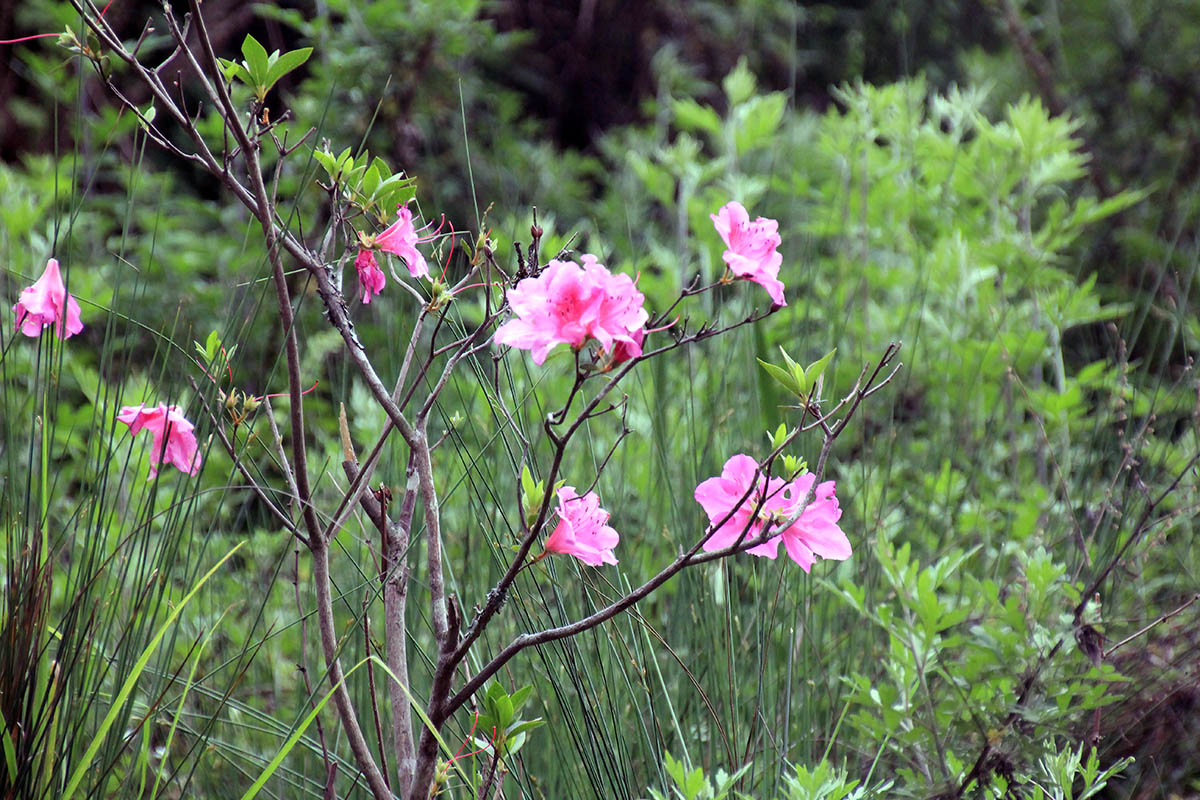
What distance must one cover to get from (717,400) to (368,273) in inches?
30.8

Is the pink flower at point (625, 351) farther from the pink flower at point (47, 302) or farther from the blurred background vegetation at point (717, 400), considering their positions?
the pink flower at point (47, 302)

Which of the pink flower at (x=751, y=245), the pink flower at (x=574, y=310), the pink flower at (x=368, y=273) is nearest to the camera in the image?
the pink flower at (x=574, y=310)

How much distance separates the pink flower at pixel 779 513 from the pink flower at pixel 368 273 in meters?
0.34

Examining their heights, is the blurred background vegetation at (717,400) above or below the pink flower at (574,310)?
below

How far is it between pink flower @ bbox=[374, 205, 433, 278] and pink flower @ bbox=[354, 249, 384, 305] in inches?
0.9

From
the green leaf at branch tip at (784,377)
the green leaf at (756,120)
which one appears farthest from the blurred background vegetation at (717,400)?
the green leaf at branch tip at (784,377)

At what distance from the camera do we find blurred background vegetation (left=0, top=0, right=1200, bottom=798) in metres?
1.02

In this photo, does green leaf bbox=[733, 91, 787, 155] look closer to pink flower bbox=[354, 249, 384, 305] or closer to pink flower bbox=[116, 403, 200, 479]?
pink flower bbox=[354, 249, 384, 305]

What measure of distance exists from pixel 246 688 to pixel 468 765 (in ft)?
1.46

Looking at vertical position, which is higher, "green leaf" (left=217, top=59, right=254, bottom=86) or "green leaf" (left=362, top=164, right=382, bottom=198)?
"green leaf" (left=217, top=59, right=254, bottom=86)

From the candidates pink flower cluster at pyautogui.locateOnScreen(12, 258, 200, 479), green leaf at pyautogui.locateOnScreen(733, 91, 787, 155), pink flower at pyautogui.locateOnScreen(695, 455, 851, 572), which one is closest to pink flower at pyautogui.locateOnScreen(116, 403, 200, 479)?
pink flower cluster at pyautogui.locateOnScreen(12, 258, 200, 479)

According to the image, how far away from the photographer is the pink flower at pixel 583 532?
759 millimetres

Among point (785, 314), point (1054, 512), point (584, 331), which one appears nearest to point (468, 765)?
point (584, 331)

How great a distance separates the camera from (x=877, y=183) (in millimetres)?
2352
